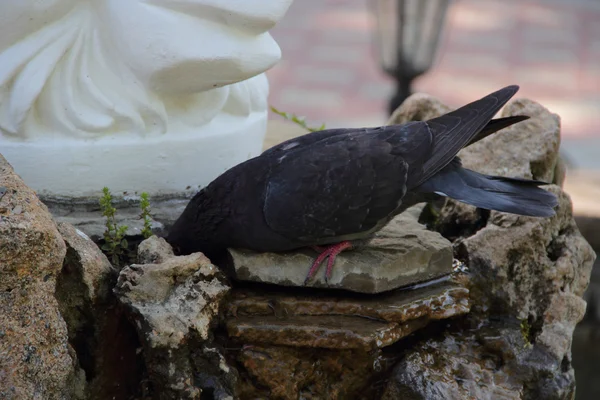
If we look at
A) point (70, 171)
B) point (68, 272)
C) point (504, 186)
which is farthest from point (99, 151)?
point (504, 186)

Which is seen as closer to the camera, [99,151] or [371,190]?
[371,190]

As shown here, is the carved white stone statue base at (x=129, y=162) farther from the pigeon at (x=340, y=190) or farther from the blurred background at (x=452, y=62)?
the blurred background at (x=452, y=62)

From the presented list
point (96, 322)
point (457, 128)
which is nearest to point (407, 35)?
point (457, 128)

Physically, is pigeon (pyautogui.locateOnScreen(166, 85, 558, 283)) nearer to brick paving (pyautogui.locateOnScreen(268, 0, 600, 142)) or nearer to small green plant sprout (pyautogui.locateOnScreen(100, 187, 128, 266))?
small green plant sprout (pyautogui.locateOnScreen(100, 187, 128, 266))

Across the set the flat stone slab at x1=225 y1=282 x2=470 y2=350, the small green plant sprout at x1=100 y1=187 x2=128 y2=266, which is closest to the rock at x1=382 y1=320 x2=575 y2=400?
the flat stone slab at x1=225 y1=282 x2=470 y2=350

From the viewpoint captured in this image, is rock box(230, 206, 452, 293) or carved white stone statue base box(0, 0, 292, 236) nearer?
rock box(230, 206, 452, 293)

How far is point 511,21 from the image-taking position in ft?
26.1

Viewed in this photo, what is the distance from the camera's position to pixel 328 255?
228 centimetres

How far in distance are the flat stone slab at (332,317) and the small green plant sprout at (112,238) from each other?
361 millimetres

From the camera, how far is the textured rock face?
234 cm

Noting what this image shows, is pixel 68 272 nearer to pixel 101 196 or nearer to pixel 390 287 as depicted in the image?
pixel 101 196

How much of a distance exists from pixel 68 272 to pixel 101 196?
552mm

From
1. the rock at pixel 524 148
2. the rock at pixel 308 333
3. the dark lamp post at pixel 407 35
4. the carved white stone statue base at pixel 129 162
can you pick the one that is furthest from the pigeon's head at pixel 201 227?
the dark lamp post at pixel 407 35

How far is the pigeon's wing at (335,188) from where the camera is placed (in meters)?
2.20
